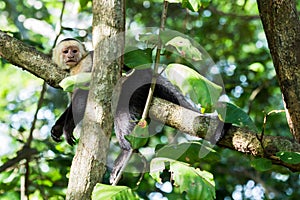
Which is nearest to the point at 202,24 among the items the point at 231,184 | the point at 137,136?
the point at 231,184

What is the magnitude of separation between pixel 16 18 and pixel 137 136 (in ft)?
11.3

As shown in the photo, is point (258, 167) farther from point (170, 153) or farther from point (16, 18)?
point (16, 18)

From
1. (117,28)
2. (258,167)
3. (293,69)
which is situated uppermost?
(117,28)

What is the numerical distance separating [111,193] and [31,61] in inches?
45.2

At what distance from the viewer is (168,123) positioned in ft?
8.09

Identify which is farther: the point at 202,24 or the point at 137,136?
the point at 202,24

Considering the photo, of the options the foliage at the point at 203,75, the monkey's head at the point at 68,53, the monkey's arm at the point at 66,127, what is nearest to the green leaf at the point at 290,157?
the foliage at the point at 203,75

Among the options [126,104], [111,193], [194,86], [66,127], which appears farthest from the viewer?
[66,127]

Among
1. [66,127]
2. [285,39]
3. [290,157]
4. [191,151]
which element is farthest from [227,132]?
[66,127]

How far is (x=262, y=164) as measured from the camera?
2309 millimetres

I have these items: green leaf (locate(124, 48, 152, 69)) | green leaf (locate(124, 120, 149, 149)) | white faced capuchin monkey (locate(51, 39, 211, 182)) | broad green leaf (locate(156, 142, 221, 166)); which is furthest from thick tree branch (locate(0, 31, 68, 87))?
green leaf (locate(124, 120, 149, 149))

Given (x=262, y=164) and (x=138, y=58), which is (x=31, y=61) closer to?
(x=138, y=58)

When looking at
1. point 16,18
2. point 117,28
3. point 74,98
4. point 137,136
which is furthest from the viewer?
point 16,18

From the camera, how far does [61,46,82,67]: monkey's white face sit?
11.6ft
